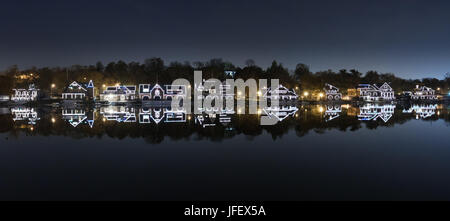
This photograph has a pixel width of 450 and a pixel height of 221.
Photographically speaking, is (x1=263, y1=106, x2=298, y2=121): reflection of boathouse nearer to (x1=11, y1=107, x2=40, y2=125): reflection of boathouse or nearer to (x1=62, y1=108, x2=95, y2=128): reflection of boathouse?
(x1=62, y1=108, x2=95, y2=128): reflection of boathouse

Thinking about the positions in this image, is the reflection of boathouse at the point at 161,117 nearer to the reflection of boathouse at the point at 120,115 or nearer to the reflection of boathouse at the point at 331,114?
the reflection of boathouse at the point at 120,115

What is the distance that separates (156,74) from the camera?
230 feet

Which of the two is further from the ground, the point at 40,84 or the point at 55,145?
the point at 40,84

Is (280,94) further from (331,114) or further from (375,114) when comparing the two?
(331,114)

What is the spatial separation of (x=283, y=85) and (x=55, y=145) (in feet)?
199

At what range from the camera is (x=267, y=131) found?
16.9m

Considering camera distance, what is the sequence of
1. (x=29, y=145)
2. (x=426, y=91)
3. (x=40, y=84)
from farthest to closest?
(x=426, y=91) → (x=40, y=84) → (x=29, y=145)

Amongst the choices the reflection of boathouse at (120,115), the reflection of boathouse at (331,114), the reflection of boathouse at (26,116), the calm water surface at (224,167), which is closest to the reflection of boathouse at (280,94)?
the reflection of boathouse at (331,114)

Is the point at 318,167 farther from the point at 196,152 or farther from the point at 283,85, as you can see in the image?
the point at 283,85

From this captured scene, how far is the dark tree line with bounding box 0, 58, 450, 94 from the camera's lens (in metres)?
66.4

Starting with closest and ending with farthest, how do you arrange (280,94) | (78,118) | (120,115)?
(78,118)
(120,115)
(280,94)

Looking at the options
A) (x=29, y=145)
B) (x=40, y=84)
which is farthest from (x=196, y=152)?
(x=40, y=84)

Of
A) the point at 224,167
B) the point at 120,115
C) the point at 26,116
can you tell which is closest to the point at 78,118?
the point at 120,115

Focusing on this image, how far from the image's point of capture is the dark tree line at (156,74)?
66438 mm
